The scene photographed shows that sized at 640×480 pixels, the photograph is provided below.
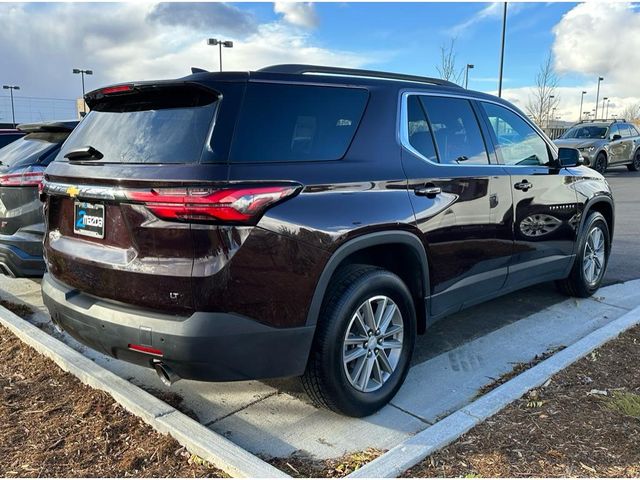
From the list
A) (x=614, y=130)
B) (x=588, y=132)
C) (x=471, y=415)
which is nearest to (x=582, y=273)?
(x=471, y=415)

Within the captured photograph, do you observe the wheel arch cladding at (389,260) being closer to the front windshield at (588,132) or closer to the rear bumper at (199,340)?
the rear bumper at (199,340)

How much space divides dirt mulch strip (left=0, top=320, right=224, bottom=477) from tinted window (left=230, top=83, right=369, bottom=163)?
1508mm

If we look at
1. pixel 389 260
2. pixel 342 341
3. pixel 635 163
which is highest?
pixel 635 163

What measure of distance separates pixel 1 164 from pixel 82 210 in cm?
283

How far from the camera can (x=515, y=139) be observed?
4.45 meters

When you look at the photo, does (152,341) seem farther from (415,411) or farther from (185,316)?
(415,411)

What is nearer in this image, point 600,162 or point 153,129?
point 153,129

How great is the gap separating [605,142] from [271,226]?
1877 centimetres

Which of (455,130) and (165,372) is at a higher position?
(455,130)

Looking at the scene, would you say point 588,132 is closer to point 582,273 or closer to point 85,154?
point 582,273

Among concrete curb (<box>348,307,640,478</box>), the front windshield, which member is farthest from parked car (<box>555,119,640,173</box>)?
concrete curb (<box>348,307,640,478</box>)

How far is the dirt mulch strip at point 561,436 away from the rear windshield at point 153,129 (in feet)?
6.14

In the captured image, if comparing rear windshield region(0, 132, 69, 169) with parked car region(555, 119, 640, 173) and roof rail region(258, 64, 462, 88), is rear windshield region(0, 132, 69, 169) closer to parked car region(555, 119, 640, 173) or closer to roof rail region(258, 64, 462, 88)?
roof rail region(258, 64, 462, 88)

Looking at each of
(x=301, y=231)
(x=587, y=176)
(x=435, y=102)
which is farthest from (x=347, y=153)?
(x=587, y=176)
